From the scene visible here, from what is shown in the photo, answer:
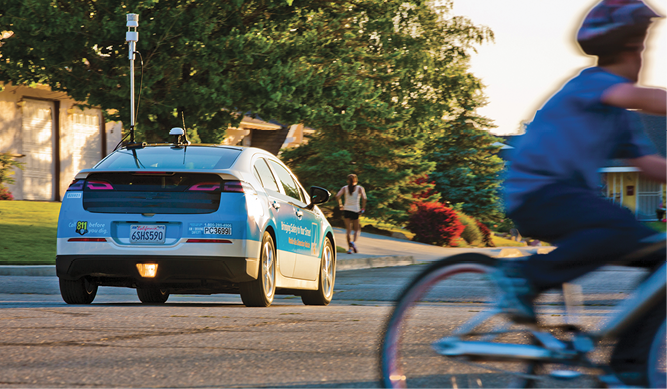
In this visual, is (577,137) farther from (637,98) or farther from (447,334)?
(447,334)

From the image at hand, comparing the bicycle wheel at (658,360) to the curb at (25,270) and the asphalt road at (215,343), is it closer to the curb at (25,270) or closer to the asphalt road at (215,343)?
the asphalt road at (215,343)

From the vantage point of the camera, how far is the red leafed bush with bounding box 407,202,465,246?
31703 millimetres

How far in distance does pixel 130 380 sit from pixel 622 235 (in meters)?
2.68

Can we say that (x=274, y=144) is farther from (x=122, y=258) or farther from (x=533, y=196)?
(x=533, y=196)

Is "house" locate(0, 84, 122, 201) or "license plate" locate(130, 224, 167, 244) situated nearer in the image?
"license plate" locate(130, 224, 167, 244)

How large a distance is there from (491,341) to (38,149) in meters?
26.5

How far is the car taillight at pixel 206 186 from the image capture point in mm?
8148

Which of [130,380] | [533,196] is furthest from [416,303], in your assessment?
[130,380]

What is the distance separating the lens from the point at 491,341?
336 centimetres

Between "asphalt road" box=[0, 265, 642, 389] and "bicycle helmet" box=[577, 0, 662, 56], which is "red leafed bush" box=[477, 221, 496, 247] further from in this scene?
"bicycle helmet" box=[577, 0, 662, 56]

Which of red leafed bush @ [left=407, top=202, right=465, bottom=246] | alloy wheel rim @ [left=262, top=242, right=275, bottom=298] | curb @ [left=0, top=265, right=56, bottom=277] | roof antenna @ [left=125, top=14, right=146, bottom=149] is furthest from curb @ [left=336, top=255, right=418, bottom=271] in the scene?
red leafed bush @ [left=407, top=202, right=465, bottom=246]

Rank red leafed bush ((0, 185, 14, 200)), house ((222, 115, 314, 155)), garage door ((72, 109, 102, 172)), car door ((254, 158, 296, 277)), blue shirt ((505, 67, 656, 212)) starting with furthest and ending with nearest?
house ((222, 115, 314, 155))
garage door ((72, 109, 102, 172))
red leafed bush ((0, 185, 14, 200))
car door ((254, 158, 296, 277))
blue shirt ((505, 67, 656, 212))

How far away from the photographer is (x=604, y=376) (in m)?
3.12

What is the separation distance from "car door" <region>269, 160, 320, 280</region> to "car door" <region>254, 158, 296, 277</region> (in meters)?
0.08
